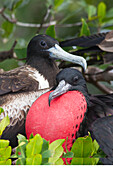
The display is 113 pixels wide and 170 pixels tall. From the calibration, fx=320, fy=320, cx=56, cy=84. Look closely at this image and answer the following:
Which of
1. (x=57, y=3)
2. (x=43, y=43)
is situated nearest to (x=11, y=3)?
(x=57, y=3)

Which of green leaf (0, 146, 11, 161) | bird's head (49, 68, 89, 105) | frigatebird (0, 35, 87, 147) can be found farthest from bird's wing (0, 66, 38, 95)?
green leaf (0, 146, 11, 161)

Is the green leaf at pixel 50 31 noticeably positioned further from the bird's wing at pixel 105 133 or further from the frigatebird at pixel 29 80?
the bird's wing at pixel 105 133

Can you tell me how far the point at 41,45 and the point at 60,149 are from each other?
39.7 inches

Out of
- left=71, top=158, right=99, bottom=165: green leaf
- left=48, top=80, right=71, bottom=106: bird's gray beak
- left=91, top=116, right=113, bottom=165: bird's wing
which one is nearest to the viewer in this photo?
left=71, top=158, right=99, bottom=165: green leaf

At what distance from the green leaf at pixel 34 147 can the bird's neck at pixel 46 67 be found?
0.97 meters

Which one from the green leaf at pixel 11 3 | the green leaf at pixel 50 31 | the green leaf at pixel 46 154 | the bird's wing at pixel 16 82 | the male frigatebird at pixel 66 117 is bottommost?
the green leaf at pixel 46 154

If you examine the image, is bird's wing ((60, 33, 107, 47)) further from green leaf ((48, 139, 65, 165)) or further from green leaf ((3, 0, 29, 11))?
green leaf ((48, 139, 65, 165))

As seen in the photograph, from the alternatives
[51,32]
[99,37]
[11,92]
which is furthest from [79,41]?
[11,92]

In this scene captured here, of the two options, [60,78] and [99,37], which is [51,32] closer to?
[99,37]

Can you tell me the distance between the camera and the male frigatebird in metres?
1.16

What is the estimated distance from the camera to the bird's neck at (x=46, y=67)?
1.84 meters

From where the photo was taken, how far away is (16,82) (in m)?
1.57

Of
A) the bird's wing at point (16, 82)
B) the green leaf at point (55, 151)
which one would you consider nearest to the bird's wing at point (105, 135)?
the green leaf at point (55, 151)

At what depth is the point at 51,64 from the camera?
187 cm
